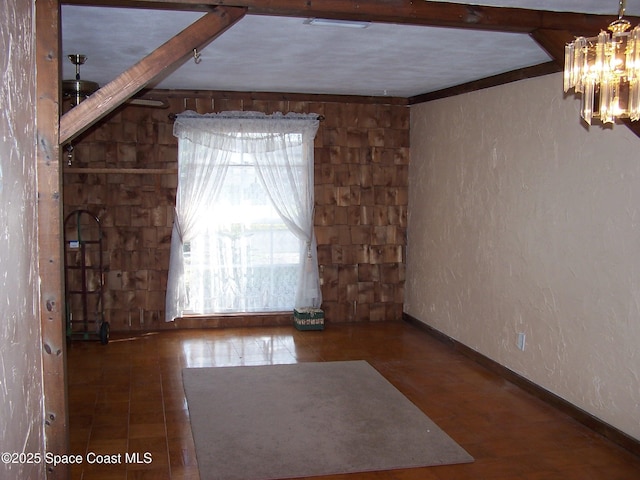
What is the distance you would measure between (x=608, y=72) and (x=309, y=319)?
4882mm

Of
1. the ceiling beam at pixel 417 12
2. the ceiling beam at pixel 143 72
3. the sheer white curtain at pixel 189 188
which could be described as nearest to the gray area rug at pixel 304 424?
the sheer white curtain at pixel 189 188

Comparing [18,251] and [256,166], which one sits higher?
[256,166]

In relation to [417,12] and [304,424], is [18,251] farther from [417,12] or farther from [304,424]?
[304,424]

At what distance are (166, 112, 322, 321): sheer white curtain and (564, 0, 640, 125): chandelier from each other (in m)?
4.65

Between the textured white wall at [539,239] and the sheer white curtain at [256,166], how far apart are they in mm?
1279

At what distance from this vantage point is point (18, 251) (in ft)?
7.88

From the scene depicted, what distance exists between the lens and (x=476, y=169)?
5.87m

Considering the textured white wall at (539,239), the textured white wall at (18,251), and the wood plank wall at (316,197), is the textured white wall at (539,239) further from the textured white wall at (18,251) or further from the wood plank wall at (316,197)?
the textured white wall at (18,251)

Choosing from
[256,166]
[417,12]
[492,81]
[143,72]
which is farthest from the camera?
[256,166]

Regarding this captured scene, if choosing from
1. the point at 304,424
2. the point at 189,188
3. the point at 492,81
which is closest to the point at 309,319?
the point at 189,188

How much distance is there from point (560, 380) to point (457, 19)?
269 centimetres

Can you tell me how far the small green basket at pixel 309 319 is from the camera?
6.92 m

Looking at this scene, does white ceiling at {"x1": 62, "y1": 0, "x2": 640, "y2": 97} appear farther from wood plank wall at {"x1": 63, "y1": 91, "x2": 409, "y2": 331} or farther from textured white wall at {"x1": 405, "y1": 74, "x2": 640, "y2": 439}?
wood plank wall at {"x1": 63, "y1": 91, "x2": 409, "y2": 331}

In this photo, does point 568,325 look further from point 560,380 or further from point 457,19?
Answer: point 457,19
